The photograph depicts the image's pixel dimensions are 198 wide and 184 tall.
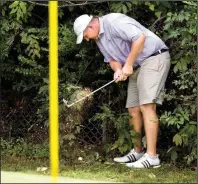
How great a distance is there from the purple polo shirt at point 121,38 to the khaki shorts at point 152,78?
0.07 meters

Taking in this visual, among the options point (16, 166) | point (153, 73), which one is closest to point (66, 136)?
point (16, 166)

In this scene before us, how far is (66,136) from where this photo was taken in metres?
5.43

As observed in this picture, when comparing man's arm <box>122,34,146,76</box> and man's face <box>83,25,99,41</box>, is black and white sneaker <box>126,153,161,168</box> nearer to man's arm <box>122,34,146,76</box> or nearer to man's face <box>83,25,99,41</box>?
man's arm <box>122,34,146,76</box>

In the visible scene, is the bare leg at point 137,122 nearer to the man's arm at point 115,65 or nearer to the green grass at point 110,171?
the green grass at point 110,171

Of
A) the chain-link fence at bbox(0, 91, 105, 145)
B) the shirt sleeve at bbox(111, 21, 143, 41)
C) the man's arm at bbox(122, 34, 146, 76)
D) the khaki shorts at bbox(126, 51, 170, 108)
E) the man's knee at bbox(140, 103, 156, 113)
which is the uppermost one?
the shirt sleeve at bbox(111, 21, 143, 41)

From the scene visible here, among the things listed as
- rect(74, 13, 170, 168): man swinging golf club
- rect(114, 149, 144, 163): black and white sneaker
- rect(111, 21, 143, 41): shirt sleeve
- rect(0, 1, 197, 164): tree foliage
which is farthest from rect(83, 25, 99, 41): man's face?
rect(114, 149, 144, 163): black and white sneaker

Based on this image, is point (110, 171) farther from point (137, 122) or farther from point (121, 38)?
point (121, 38)

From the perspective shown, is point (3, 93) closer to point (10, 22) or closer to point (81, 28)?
point (10, 22)

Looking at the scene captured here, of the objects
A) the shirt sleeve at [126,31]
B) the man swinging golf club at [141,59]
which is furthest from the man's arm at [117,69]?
the shirt sleeve at [126,31]

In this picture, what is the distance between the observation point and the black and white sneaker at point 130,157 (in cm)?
523

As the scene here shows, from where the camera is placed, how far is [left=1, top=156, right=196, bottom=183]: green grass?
4.60 meters

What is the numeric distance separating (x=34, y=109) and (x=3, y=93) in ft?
1.38

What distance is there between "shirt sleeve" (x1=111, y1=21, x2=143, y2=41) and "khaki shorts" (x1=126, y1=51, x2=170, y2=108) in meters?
0.29

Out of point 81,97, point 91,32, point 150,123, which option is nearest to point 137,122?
point 150,123
